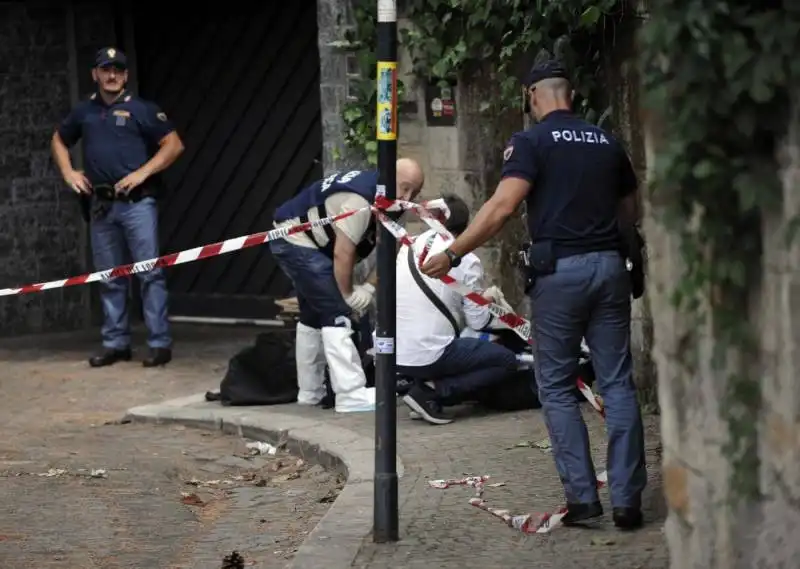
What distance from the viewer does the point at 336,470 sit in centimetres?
852

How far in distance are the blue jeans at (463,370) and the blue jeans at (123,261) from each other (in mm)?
3281

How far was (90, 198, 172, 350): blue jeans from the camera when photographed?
12.0 meters

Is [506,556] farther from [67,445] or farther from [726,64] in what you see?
[67,445]

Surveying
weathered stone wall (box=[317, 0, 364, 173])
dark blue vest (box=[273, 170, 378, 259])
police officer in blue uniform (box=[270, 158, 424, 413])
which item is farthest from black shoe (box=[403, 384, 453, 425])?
weathered stone wall (box=[317, 0, 364, 173])

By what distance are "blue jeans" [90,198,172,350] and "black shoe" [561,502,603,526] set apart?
592 cm

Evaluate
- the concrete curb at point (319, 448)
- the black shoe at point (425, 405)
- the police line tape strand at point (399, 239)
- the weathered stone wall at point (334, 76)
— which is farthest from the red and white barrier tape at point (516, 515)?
the weathered stone wall at point (334, 76)

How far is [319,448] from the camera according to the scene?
28.9 ft

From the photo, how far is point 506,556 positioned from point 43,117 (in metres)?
8.57

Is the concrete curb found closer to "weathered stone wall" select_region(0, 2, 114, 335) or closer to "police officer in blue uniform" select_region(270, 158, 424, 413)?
"police officer in blue uniform" select_region(270, 158, 424, 413)

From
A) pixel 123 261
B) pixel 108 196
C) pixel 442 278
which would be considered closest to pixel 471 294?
pixel 442 278

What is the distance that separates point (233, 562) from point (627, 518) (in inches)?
58.0

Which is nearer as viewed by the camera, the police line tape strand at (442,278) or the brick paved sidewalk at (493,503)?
the brick paved sidewalk at (493,503)

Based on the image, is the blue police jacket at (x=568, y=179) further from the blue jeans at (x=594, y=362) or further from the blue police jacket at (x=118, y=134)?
the blue police jacket at (x=118, y=134)

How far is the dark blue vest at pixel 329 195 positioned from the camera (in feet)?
30.7
